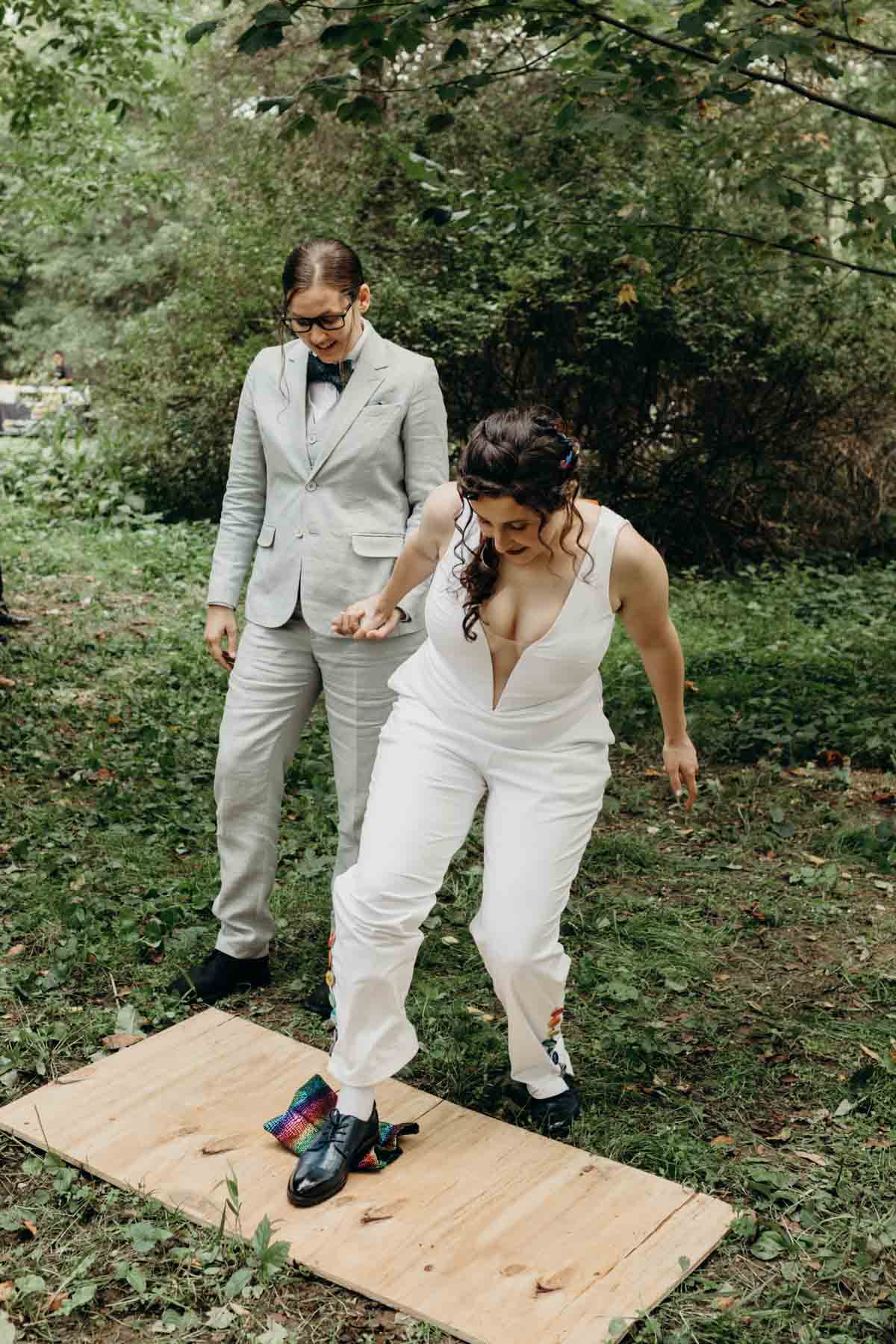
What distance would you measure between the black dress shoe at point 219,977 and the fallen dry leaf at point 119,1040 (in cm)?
24

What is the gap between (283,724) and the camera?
3881 millimetres

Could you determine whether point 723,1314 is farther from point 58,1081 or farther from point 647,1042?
point 58,1081

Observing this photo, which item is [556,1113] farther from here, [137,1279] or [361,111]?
[361,111]

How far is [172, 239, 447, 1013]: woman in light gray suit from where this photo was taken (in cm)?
368

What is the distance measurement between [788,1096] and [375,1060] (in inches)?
52.2

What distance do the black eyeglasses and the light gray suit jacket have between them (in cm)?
17

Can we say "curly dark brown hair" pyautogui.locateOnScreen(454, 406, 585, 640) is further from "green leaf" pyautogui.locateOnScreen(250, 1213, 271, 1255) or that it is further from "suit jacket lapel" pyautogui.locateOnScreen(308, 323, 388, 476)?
"green leaf" pyautogui.locateOnScreen(250, 1213, 271, 1255)

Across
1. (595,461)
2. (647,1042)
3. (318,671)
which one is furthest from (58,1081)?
(595,461)

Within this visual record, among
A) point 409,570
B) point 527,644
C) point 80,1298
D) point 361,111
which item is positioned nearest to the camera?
point 80,1298

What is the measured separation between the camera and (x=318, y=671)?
12.8ft

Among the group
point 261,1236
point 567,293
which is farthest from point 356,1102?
point 567,293

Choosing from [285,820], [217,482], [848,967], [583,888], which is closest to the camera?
[848,967]

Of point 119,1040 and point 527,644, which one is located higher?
point 527,644

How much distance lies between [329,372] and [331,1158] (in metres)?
2.12
